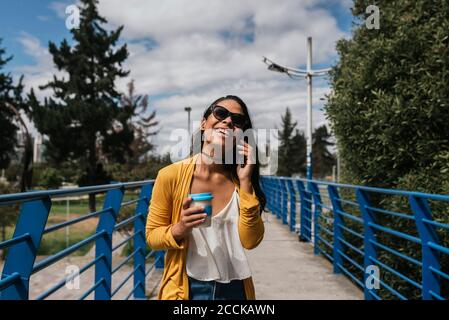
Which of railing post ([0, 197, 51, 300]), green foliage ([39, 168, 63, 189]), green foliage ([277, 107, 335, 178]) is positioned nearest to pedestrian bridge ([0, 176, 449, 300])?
A: railing post ([0, 197, 51, 300])

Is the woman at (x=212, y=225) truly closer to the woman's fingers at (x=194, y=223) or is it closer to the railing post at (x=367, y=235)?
the woman's fingers at (x=194, y=223)

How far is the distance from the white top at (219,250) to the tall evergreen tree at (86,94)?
29.4 meters

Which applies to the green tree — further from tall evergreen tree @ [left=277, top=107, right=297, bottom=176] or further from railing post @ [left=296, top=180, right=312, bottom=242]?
railing post @ [left=296, top=180, right=312, bottom=242]

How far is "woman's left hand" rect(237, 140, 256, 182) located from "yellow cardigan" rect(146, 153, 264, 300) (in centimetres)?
6

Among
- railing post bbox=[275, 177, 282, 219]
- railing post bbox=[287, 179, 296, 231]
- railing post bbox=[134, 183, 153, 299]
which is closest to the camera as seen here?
railing post bbox=[134, 183, 153, 299]

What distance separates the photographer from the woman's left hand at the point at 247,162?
68.6 inches

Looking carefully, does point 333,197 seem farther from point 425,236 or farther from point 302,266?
point 425,236

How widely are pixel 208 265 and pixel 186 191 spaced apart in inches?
11.4

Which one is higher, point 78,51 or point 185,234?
point 78,51

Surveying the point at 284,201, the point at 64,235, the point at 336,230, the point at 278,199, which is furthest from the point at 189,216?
the point at 64,235

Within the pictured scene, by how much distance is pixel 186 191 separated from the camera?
1771mm

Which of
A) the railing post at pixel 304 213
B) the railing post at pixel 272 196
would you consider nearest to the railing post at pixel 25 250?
the railing post at pixel 304 213

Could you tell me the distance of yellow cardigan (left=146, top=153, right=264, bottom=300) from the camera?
5.61 ft
